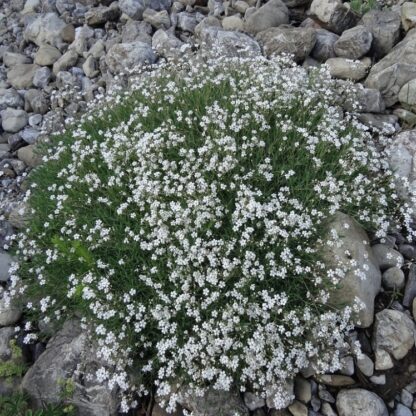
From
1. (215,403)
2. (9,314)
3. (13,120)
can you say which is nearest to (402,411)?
(215,403)

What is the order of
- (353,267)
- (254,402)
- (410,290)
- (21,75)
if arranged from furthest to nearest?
(21,75)
(410,290)
(353,267)
(254,402)

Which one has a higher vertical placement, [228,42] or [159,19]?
[228,42]

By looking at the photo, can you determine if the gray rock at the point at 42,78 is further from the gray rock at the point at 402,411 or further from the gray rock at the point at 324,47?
the gray rock at the point at 402,411

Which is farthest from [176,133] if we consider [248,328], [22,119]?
[22,119]

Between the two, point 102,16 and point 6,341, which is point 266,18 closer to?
point 102,16

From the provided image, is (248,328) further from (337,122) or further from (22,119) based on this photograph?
(22,119)

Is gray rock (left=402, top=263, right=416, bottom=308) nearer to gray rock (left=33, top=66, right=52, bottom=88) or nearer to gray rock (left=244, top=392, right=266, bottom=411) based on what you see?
gray rock (left=244, top=392, right=266, bottom=411)

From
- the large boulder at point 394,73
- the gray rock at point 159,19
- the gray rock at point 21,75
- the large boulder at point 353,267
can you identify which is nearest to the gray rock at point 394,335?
the large boulder at point 353,267
